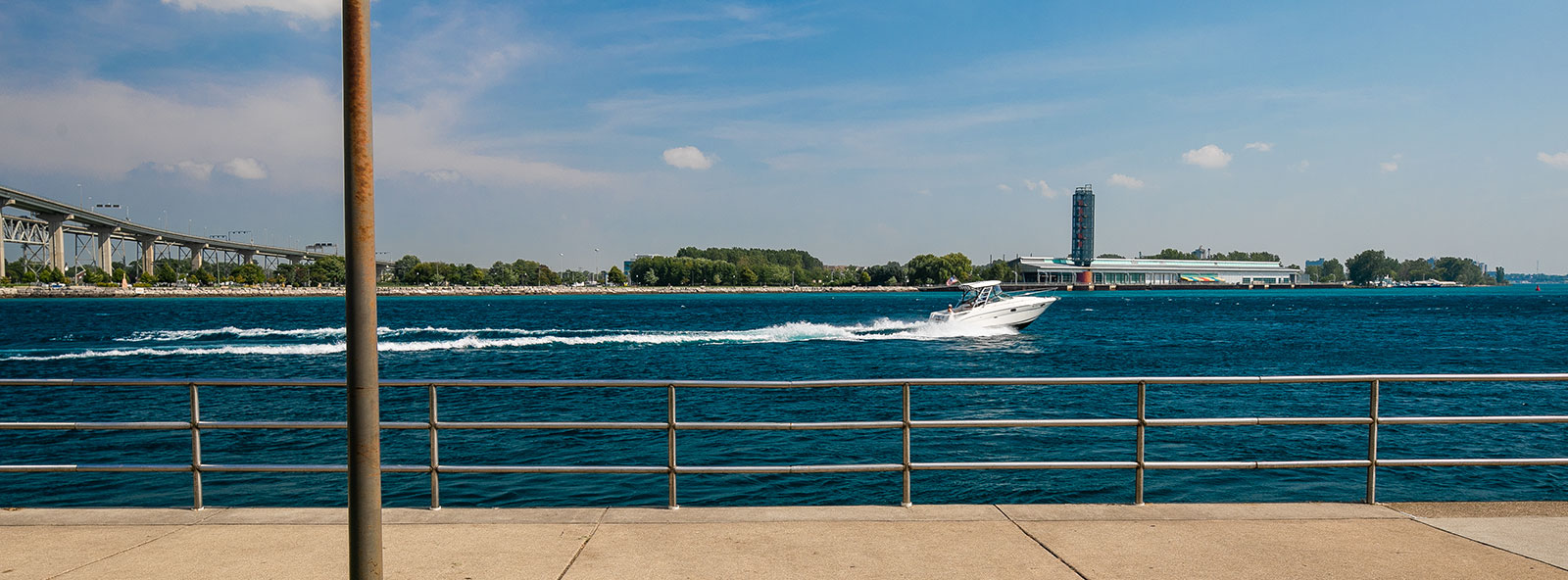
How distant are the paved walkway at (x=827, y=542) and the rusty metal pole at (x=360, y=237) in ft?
6.13

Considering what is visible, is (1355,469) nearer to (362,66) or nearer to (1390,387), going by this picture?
(1390,387)

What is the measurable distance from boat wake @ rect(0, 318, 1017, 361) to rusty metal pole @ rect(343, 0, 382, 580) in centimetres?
4689

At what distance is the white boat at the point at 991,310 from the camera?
5656 cm

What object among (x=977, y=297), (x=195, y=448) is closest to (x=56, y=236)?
(x=977, y=297)

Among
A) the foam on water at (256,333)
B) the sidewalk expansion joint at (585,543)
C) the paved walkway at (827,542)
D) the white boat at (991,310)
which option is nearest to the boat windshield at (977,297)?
the white boat at (991,310)

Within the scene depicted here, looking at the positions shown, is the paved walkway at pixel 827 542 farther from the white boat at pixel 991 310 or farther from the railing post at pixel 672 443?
the white boat at pixel 991 310

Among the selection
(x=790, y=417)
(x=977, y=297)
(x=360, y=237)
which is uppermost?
(x=360, y=237)

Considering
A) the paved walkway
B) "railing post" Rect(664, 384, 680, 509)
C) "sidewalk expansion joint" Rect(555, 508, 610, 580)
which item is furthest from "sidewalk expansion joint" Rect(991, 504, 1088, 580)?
"sidewalk expansion joint" Rect(555, 508, 610, 580)

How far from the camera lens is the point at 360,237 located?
369cm

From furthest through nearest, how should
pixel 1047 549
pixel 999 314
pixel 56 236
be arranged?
pixel 56 236, pixel 999 314, pixel 1047 549

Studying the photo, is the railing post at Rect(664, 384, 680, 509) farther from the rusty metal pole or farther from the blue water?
the blue water

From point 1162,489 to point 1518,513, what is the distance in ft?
25.8

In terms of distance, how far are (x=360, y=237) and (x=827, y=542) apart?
3585 mm

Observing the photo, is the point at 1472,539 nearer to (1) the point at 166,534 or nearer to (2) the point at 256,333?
(1) the point at 166,534
